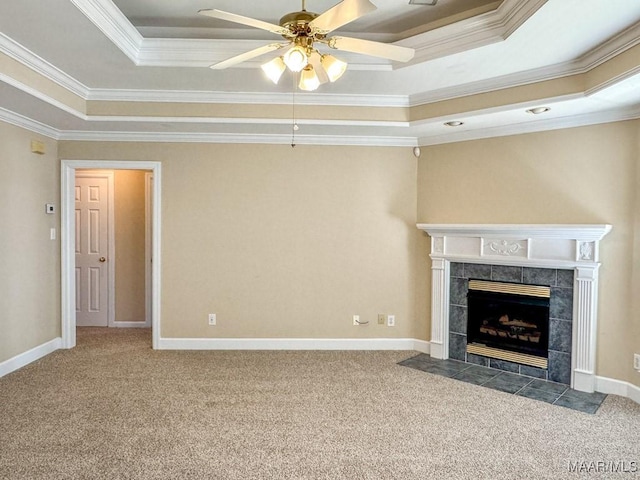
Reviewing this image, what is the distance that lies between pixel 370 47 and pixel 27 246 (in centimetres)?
391

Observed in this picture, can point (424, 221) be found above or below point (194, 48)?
below

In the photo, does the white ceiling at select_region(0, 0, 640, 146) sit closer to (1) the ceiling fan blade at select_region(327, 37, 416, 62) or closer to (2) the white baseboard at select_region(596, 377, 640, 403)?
(1) the ceiling fan blade at select_region(327, 37, 416, 62)

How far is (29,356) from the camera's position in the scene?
4.16m

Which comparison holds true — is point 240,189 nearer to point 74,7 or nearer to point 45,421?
point 74,7

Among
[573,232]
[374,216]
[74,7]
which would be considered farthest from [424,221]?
[74,7]

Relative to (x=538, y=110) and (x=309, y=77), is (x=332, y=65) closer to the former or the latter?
(x=309, y=77)

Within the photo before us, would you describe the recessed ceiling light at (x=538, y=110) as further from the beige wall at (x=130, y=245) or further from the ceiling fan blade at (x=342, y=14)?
the beige wall at (x=130, y=245)

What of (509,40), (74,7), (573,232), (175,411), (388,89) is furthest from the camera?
(388,89)

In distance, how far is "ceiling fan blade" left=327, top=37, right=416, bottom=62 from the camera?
2145 millimetres

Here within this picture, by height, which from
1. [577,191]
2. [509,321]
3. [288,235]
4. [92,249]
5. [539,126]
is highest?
[539,126]

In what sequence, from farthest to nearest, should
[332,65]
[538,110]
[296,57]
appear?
[538,110], [332,65], [296,57]

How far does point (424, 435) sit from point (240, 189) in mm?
3095

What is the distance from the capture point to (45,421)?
2.92 metres

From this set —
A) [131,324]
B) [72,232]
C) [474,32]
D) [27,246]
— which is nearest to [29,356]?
[27,246]
